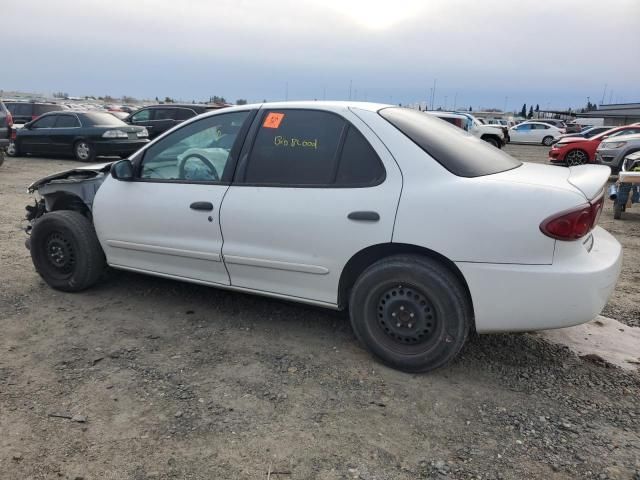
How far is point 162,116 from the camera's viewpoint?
16.8m

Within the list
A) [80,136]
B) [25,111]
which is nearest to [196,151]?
A: [80,136]

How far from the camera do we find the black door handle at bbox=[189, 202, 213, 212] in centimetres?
368

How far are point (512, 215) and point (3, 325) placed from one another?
369 cm

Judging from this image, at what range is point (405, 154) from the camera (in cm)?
317

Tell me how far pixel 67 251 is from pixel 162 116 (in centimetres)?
1333

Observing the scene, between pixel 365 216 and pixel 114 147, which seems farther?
pixel 114 147

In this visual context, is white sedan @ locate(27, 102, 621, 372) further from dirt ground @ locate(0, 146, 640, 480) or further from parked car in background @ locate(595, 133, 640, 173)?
parked car in background @ locate(595, 133, 640, 173)

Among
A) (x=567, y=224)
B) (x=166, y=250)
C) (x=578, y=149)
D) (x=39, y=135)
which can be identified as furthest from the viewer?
(x=578, y=149)

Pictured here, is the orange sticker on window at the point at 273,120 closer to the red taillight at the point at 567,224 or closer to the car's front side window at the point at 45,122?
the red taillight at the point at 567,224

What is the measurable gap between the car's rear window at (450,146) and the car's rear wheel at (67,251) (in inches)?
106

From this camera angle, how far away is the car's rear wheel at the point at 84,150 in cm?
1418

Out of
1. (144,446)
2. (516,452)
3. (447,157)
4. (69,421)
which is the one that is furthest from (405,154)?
(69,421)

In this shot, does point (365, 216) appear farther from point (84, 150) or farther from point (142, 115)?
point (142, 115)

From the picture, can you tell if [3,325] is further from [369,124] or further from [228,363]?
[369,124]
